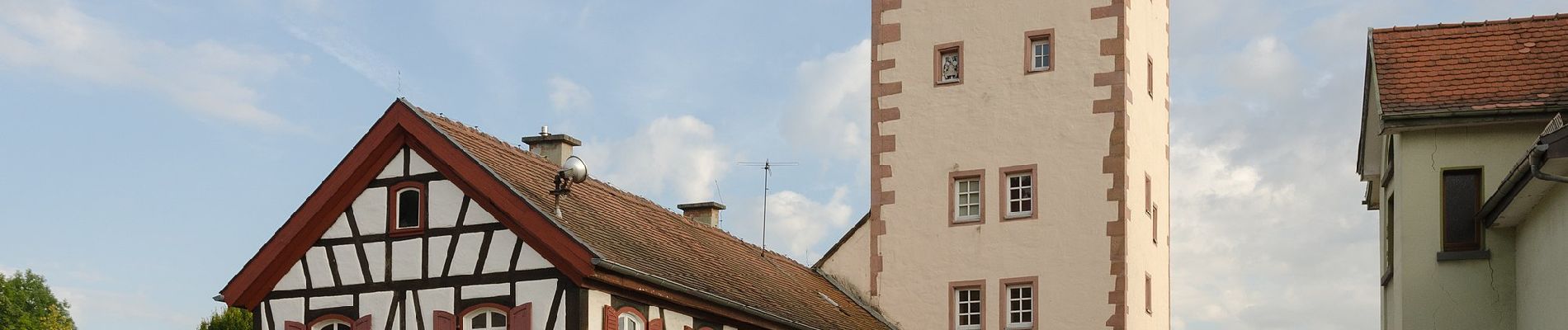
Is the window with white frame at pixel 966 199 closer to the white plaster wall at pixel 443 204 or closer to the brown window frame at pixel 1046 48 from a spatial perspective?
the brown window frame at pixel 1046 48

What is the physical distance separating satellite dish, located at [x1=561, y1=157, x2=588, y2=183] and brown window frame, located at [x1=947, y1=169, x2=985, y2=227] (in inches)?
384

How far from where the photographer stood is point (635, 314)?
86.6 ft

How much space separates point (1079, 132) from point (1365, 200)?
5.01 meters

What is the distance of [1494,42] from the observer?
25.2m

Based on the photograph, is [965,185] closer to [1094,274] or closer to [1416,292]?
[1094,274]

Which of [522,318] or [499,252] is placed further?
[499,252]

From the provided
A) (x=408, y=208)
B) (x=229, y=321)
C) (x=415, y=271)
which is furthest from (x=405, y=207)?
(x=229, y=321)

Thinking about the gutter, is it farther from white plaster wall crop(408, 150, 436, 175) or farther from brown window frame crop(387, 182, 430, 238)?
white plaster wall crop(408, 150, 436, 175)

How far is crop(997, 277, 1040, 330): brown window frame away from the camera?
34.5 metres

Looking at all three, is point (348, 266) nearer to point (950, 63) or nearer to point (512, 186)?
point (512, 186)

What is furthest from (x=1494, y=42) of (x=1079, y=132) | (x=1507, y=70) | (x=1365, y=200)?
(x=1079, y=132)

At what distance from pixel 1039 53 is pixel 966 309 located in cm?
444

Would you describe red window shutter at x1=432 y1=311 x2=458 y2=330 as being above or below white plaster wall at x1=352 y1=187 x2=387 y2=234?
below

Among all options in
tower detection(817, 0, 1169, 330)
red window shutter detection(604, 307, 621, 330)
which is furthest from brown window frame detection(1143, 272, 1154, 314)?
red window shutter detection(604, 307, 621, 330)
